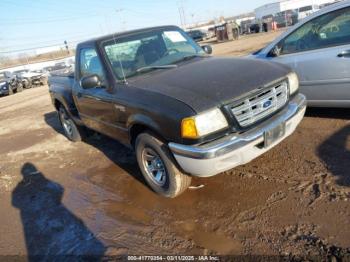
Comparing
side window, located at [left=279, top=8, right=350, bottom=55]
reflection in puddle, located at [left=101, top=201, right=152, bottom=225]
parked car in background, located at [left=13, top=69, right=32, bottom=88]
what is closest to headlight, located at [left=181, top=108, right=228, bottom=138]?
reflection in puddle, located at [left=101, top=201, right=152, bottom=225]

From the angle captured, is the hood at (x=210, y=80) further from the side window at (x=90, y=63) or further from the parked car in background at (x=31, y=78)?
the parked car in background at (x=31, y=78)

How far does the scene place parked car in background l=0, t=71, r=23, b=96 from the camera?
22859mm

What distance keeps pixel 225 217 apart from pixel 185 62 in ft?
7.31

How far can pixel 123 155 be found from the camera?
587 cm

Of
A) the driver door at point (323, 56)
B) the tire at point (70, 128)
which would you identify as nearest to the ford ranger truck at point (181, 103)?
the driver door at point (323, 56)

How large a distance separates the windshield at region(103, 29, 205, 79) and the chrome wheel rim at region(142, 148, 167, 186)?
3.55 feet

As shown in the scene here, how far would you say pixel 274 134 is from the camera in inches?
143

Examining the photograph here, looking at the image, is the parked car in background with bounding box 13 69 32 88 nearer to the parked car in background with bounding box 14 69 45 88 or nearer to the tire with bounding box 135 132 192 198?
the parked car in background with bounding box 14 69 45 88

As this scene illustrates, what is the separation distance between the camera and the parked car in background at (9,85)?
22.9m

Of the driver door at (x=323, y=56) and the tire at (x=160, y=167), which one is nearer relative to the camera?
the tire at (x=160, y=167)

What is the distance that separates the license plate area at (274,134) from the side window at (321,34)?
75.9 inches

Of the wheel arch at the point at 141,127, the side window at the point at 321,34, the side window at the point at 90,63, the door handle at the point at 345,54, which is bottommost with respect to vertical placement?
the wheel arch at the point at 141,127

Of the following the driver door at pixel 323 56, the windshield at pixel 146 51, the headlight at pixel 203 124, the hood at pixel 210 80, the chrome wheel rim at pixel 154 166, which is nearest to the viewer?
the headlight at pixel 203 124

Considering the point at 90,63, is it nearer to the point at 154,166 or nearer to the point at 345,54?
the point at 154,166
